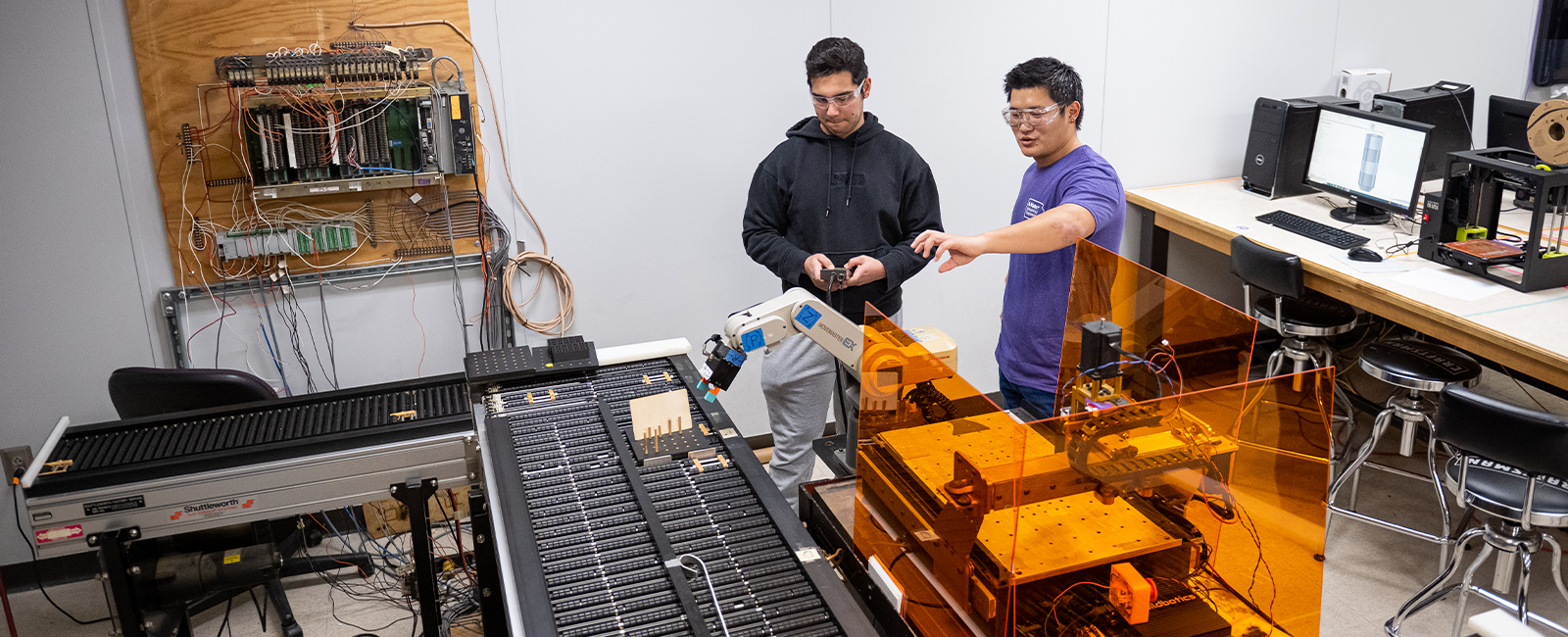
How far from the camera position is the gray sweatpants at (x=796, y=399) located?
3.02 metres

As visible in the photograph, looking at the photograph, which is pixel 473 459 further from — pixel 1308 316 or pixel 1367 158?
pixel 1367 158

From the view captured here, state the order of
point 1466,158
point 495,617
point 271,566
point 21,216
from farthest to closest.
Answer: point 1466,158, point 21,216, point 271,566, point 495,617

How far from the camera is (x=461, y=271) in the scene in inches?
140

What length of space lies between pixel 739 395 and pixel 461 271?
1162 mm

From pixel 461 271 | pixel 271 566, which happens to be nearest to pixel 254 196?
pixel 461 271

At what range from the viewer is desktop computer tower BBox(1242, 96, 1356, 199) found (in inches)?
164

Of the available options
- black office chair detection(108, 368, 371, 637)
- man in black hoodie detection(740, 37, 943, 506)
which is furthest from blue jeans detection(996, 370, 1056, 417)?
black office chair detection(108, 368, 371, 637)

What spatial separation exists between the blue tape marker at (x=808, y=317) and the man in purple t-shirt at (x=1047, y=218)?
1.78 ft

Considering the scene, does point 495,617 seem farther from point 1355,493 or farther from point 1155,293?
point 1355,493

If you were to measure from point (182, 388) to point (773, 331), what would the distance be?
192 cm

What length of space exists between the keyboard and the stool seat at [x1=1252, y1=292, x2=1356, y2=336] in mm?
230

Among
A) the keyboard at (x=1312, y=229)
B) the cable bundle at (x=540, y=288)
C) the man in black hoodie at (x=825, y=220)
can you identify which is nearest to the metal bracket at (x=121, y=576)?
the cable bundle at (x=540, y=288)

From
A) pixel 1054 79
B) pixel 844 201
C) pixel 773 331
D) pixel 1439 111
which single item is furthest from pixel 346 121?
pixel 1439 111

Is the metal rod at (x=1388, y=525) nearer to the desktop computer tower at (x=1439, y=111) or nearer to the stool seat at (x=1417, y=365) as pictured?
the stool seat at (x=1417, y=365)
